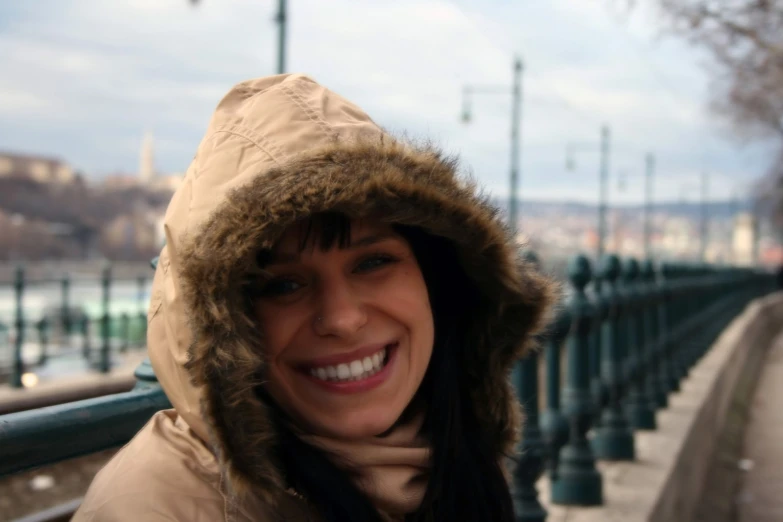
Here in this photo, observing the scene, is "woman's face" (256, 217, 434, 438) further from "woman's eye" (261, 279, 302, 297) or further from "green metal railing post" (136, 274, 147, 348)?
"green metal railing post" (136, 274, 147, 348)

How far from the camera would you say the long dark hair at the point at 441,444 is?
1.80 metres

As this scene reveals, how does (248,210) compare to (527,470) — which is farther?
(527,470)

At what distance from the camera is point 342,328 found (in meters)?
1.80

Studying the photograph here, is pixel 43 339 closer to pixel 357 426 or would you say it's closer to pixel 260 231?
pixel 357 426

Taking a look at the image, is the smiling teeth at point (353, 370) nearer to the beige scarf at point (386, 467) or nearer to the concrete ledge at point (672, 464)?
the beige scarf at point (386, 467)

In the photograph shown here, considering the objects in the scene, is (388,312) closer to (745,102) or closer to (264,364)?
(264,364)

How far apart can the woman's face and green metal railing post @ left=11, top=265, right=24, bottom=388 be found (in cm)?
1054

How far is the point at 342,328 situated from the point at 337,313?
29mm

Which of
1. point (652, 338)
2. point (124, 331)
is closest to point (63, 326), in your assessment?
point (124, 331)

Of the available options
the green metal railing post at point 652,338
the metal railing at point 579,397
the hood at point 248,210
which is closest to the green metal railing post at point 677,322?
the metal railing at point 579,397

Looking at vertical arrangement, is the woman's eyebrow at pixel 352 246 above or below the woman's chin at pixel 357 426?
above

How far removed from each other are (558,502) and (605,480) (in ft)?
1.77

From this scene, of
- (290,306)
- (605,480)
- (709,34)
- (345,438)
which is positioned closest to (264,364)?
(290,306)

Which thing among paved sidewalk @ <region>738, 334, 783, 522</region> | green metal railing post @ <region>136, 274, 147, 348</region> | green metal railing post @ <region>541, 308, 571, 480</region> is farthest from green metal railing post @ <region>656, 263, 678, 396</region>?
green metal railing post @ <region>136, 274, 147, 348</region>
